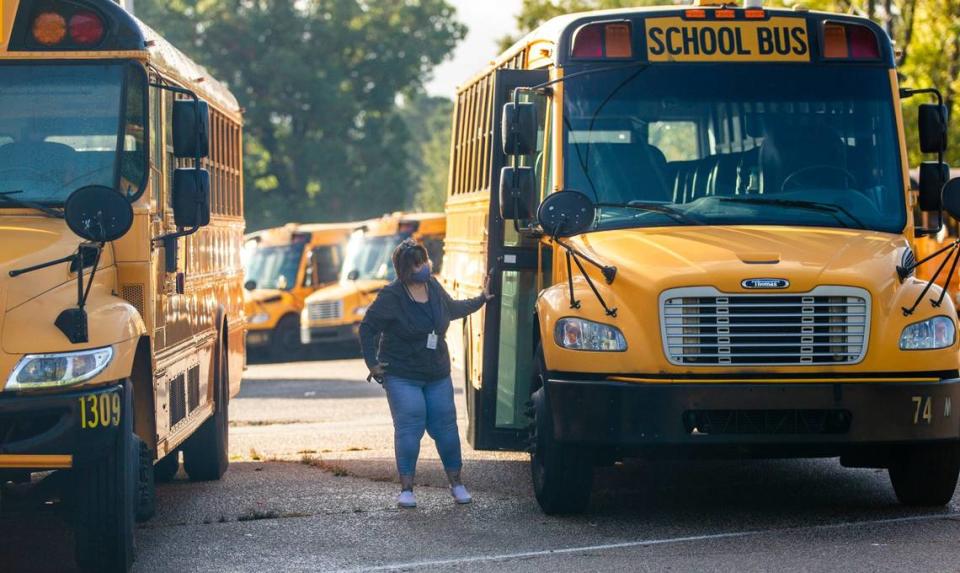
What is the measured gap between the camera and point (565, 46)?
9984 mm

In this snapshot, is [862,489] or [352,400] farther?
[352,400]

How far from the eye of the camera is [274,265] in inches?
1242

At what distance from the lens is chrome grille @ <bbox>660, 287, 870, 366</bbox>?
29.3 ft

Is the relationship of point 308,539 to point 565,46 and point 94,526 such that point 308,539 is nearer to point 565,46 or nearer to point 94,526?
point 94,526

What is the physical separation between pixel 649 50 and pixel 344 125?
4999 cm

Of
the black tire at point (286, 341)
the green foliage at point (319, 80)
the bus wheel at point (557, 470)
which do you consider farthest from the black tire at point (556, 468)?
the green foliage at point (319, 80)

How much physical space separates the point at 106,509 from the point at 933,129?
494 centimetres

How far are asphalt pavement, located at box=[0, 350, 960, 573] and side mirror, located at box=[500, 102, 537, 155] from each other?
6.44 feet

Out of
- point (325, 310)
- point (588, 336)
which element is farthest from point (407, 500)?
point (325, 310)

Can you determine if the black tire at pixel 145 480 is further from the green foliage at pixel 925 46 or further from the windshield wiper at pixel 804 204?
the green foliage at pixel 925 46

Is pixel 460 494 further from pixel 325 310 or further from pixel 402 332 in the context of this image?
pixel 325 310

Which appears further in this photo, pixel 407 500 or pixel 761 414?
pixel 407 500

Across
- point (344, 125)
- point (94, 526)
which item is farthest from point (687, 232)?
point (344, 125)

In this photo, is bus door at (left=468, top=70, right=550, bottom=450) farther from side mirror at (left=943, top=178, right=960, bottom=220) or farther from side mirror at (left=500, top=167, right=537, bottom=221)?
side mirror at (left=943, top=178, right=960, bottom=220)
